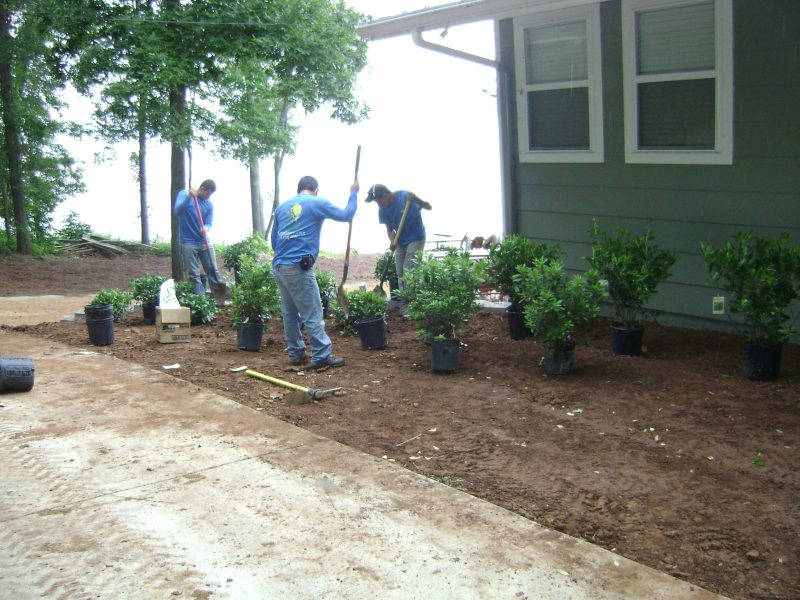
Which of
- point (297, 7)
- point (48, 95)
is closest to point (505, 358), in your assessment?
point (297, 7)

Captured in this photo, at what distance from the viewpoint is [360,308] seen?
29.6 feet

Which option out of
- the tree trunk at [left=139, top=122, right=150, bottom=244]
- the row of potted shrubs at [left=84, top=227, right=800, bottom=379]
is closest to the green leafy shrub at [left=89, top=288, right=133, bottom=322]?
the row of potted shrubs at [left=84, top=227, right=800, bottom=379]

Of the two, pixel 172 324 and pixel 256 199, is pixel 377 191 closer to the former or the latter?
pixel 172 324

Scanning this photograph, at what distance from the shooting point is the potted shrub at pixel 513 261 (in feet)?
27.5

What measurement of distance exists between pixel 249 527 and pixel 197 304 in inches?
247

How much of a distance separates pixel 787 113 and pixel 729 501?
401 centimetres

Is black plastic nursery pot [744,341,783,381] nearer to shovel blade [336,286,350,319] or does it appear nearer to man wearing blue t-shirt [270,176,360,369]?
man wearing blue t-shirt [270,176,360,369]

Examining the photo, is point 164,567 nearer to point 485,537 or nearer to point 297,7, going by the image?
point 485,537

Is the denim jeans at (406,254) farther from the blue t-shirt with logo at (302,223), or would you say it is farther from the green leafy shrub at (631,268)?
the green leafy shrub at (631,268)

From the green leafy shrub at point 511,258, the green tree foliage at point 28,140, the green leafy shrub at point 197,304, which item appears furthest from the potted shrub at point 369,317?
the green tree foliage at point 28,140

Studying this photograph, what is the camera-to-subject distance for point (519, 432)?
5914 mm

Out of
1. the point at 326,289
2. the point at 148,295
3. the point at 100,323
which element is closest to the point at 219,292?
the point at 148,295

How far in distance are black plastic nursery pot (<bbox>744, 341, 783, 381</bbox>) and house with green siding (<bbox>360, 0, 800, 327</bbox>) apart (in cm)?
124

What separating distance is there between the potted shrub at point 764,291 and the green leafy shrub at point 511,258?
1967 millimetres
